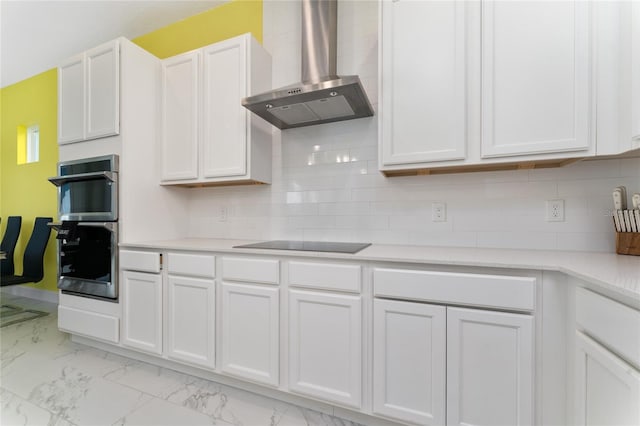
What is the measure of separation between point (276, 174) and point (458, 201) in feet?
4.63

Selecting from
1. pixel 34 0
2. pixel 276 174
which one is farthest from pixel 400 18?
pixel 34 0

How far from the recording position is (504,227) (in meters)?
1.77

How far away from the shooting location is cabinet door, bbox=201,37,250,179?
215cm

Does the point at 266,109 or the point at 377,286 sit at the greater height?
the point at 266,109

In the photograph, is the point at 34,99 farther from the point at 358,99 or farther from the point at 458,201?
the point at 458,201

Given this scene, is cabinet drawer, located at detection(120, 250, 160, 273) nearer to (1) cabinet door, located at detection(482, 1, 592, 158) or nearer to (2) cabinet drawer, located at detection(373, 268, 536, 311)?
(2) cabinet drawer, located at detection(373, 268, 536, 311)

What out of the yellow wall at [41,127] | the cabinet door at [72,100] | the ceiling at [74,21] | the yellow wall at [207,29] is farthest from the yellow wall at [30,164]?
the yellow wall at [207,29]

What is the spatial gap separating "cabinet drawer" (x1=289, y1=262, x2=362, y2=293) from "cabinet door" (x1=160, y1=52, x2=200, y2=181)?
1307 mm

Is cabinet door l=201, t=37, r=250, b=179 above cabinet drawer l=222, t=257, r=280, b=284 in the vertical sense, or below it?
above

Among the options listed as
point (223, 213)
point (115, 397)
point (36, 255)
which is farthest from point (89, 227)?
point (36, 255)

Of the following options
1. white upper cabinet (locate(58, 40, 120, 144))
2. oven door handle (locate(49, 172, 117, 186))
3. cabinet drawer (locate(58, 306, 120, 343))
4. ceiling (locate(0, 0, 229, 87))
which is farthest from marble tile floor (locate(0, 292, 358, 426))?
ceiling (locate(0, 0, 229, 87))

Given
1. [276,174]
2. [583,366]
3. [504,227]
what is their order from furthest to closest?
→ [276,174] < [504,227] < [583,366]

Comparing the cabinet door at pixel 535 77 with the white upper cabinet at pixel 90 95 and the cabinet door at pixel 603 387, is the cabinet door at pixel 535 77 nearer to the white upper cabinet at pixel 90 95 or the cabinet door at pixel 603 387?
the cabinet door at pixel 603 387

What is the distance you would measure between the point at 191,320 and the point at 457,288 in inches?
66.5
